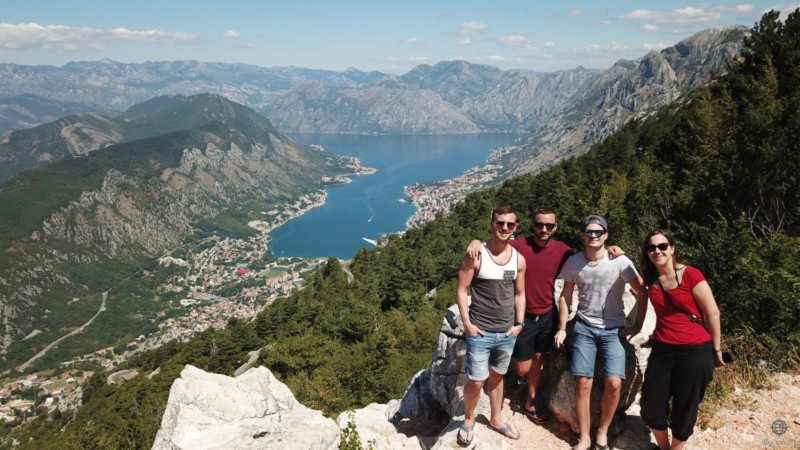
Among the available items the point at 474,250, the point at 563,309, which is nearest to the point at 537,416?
the point at 563,309

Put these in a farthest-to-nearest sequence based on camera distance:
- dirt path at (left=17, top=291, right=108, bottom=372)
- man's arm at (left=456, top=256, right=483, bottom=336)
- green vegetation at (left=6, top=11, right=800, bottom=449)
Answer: dirt path at (left=17, top=291, right=108, bottom=372) → green vegetation at (left=6, top=11, right=800, bottom=449) → man's arm at (left=456, top=256, right=483, bottom=336)

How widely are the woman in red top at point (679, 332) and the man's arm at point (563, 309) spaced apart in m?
1.10

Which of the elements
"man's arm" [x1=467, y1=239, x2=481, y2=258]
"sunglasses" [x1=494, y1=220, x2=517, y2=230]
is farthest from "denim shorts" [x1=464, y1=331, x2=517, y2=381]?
"sunglasses" [x1=494, y1=220, x2=517, y2=230]

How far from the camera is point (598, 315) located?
21.8ft

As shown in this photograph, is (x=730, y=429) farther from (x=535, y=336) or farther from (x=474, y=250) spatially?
(x=474, y=250)

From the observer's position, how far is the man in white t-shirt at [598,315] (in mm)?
6402

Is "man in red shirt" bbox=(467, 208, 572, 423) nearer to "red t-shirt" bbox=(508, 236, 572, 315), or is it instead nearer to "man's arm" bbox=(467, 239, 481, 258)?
"red t-shirt" bbox=(508, 236, 572, 315)

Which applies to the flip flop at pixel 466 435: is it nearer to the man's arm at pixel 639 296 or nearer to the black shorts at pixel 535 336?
the black shorts at pixel 535 336

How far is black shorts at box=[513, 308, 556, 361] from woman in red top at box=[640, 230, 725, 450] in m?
1.62

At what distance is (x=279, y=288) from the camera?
495 ft

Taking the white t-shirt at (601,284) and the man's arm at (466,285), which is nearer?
the white t-shirt at (601,284)

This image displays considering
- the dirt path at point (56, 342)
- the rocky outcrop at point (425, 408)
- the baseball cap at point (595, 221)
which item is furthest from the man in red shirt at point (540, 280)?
the dirt path at point (56, 342)

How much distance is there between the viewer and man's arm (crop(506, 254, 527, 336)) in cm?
676

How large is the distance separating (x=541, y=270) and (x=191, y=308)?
16104 cm
